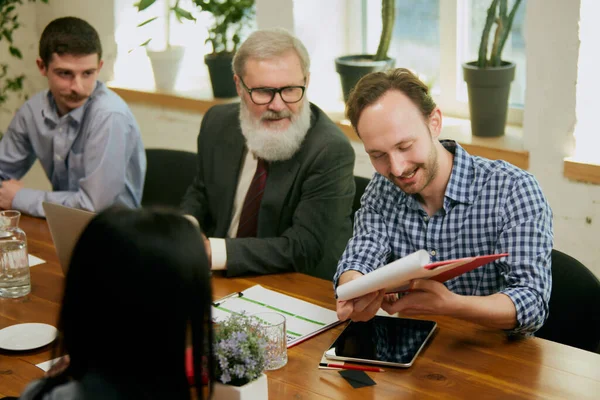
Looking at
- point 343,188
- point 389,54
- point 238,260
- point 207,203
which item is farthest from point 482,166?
point 389,54

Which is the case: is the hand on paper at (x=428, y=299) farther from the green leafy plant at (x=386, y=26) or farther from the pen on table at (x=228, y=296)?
the green leafy plant at (x=386, y=26)

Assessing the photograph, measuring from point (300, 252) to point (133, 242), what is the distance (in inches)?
55.4

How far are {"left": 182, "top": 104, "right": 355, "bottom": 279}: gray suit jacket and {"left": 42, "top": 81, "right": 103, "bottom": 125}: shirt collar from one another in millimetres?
582

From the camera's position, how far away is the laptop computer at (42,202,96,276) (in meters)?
1.97

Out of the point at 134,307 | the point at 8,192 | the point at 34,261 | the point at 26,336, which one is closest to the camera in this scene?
the point at 134,307

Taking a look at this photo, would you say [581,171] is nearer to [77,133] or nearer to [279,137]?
[279,137]

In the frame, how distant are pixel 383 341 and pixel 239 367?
404mm

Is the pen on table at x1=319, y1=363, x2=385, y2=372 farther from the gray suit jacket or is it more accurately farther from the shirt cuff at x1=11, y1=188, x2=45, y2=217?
the shirt cuff at x1=11, y1=188, x2=45, y2=217

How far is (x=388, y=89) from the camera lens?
1.97m

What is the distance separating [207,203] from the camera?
108 inches

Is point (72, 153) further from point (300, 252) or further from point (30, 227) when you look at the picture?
A: point (300, 252)

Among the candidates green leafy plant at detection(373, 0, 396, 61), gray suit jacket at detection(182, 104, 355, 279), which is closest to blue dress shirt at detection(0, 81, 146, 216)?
gray suit jacket at detection(182, 104, 355, 279)

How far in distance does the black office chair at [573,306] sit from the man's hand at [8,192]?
1912mm

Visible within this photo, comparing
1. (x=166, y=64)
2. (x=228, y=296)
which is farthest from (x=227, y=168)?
(x=166, y=64)
